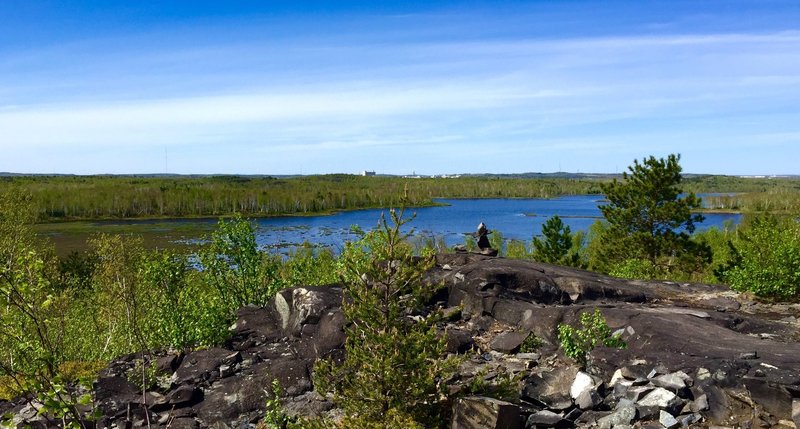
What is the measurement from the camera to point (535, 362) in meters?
11.7

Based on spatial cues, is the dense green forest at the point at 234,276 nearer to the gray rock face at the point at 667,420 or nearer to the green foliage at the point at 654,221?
the green foliage at the point at 654,221

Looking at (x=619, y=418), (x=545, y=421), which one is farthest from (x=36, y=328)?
(x=619, y=418)

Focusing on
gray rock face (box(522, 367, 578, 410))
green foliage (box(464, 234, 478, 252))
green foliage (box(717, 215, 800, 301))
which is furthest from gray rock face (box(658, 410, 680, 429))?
green foliage (box(464, 234, 478, 252))

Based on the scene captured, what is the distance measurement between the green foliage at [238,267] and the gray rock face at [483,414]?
1029cm

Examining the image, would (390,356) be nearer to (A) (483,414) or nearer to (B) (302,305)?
(A) (483,414)

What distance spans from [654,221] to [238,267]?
3050cm

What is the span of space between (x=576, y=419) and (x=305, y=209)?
14715 centimetres

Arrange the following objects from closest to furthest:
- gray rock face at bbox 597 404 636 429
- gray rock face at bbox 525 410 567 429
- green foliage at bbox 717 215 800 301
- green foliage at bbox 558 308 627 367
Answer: gray rock face at bbox 597 404 636 429 < gray rock face at bbox 525 410 567 429 < green foliage at bbox 558 308 627 367 < green foliage at bbox 717 215 800 301

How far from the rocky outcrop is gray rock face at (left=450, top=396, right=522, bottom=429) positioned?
0.05ft

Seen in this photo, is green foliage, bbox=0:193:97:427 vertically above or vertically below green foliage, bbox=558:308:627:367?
above

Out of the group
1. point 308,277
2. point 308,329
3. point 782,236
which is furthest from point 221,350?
point 782,236

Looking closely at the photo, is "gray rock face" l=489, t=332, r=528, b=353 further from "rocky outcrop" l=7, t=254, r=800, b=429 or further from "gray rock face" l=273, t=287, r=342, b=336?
"gray rock face" l=273, t=287, r=342, b=336

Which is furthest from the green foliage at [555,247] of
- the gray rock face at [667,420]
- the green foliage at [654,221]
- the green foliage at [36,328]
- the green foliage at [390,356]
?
the green foliage at [36,328]

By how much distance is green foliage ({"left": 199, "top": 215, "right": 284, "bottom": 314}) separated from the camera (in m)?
16.9
